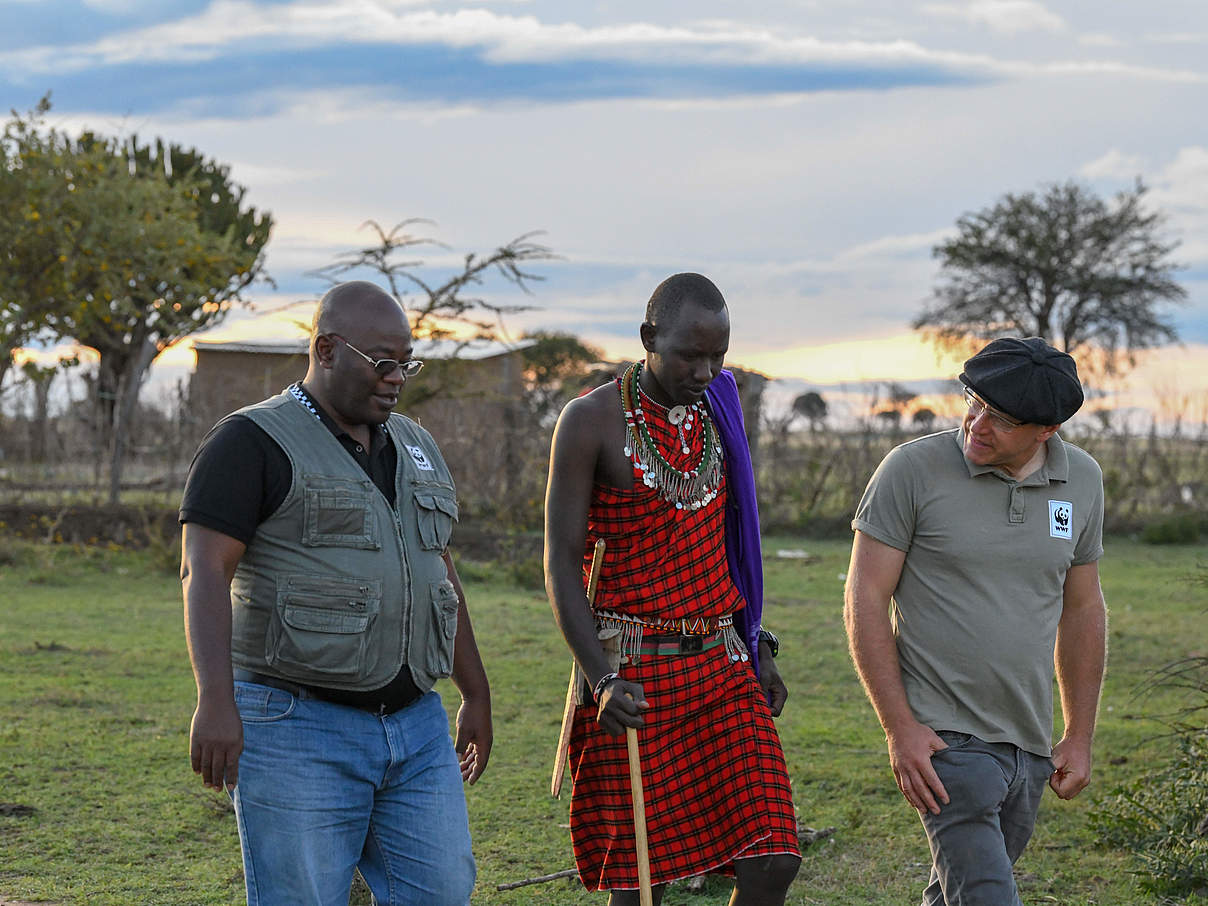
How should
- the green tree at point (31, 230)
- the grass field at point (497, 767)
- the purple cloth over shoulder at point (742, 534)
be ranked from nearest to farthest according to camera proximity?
the purple cloth over shoulder at point (742, 534) < the grass field at point (497, 767) < the green tree at point (31, 230)

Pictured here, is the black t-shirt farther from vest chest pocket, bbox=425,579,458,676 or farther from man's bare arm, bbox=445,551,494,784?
man's bare arm, bbox=445,551,494,784

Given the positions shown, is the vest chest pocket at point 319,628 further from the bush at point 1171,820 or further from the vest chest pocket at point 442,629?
the bush at point 1171,820

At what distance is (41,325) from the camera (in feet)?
50.1

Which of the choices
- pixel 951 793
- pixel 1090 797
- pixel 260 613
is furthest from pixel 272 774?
pixel 1090 797

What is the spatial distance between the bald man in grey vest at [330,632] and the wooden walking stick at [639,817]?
0.56 meters

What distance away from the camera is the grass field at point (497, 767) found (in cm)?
533

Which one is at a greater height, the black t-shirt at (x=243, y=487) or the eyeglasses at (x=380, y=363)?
the eyeglasses at (x=380, y=363)

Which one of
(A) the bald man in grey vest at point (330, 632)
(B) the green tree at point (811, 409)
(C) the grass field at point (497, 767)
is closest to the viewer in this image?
(A) the bald man in grey vest at point (330, 632)

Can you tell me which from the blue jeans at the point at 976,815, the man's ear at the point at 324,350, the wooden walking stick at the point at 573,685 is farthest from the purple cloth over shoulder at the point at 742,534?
the man's ear at the point at 324,350

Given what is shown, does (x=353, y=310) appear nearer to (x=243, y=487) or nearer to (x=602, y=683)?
(x=243, y=487)

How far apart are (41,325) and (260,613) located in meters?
13.3

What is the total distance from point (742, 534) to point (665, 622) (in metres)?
0.38

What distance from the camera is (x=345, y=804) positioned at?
10.6 feet

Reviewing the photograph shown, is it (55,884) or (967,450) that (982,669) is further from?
(55,884)
